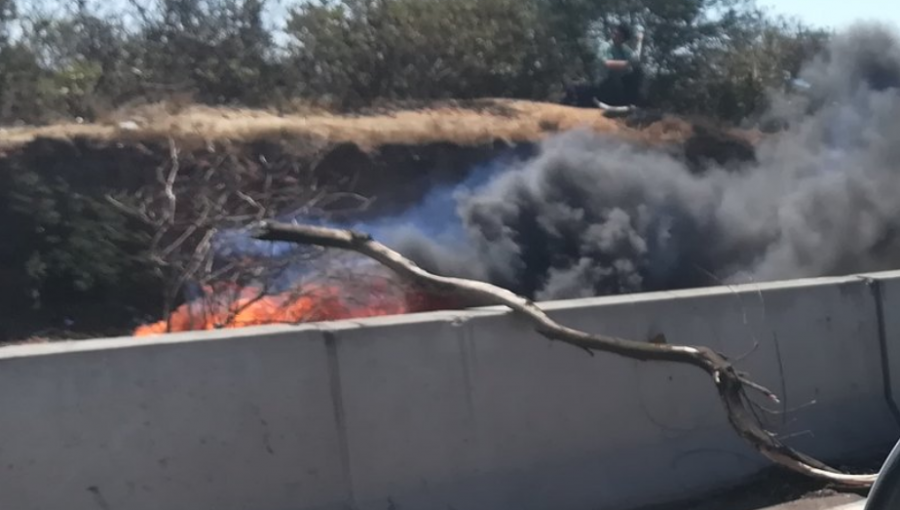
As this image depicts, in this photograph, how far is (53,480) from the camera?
18.4 ft

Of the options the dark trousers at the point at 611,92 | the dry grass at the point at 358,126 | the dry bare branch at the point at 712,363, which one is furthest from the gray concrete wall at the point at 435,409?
the dark trousers at the point at 611,92

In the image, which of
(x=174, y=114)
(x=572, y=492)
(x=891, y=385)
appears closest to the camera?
(x=572, y=492)

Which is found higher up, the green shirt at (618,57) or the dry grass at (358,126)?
the green shirt at (618,57)

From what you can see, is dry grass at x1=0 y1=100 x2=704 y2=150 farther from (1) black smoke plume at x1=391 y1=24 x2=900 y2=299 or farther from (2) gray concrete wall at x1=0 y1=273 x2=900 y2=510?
(2) gray concrete wall at x1=0 y1=273 x2=900 y2=510

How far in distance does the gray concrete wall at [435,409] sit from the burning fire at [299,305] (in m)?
2.47

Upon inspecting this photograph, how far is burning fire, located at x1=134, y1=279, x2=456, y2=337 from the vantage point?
9.84m

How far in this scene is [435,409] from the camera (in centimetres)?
668

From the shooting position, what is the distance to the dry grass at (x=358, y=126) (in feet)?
51.3

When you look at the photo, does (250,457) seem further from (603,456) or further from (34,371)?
(603,456)

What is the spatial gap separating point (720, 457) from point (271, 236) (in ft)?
9.65

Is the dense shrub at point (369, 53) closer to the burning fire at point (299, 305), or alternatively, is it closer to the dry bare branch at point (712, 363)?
the burning fire at point (299, 305)

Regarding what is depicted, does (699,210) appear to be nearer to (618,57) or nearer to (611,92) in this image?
(611,92)

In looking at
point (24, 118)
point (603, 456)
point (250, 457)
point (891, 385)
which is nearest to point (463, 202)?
point (24, 118)

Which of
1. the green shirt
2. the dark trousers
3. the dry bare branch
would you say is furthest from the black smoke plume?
the dry bare branch
